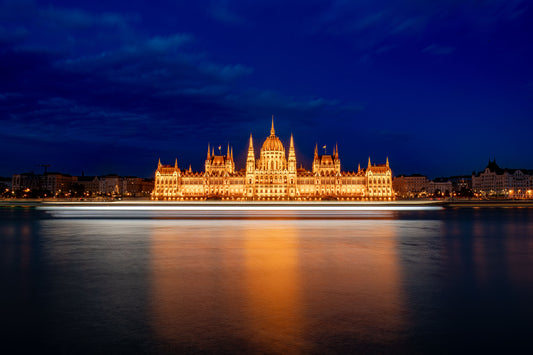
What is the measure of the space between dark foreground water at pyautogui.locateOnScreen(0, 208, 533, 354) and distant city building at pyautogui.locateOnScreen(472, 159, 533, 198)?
562ft

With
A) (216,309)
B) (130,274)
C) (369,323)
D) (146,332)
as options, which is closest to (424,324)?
(369,323)

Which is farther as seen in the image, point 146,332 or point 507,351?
point 146,332

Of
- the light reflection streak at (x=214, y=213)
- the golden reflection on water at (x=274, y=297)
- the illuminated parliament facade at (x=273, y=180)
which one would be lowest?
the light reflection streak at (x=214, y=213)

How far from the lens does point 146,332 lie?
21.9ft

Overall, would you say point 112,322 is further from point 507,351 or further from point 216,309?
point 507,351

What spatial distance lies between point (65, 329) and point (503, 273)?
11.5m

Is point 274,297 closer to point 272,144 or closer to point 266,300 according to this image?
point 266,300

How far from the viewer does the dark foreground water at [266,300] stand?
20.7 ft

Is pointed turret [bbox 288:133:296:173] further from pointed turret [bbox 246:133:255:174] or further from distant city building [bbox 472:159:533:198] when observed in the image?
distant city building [bbox 472:159:533:198]

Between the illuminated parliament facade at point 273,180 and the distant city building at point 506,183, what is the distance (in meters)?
52.4

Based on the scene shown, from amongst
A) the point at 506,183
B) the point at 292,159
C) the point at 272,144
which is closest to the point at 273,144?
the point at 272,144

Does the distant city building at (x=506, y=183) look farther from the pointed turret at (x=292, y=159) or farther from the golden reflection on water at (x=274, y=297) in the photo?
the golden reflection on water at (x=274, y=297)

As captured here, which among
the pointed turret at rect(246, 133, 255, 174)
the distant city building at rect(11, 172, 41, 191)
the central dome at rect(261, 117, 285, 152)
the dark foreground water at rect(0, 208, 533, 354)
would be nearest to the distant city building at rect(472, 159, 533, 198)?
the central dome at rect(261, 117, 285, 152)

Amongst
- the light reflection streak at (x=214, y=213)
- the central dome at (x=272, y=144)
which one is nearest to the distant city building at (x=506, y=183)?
the central dome at (x=272, y=144)
